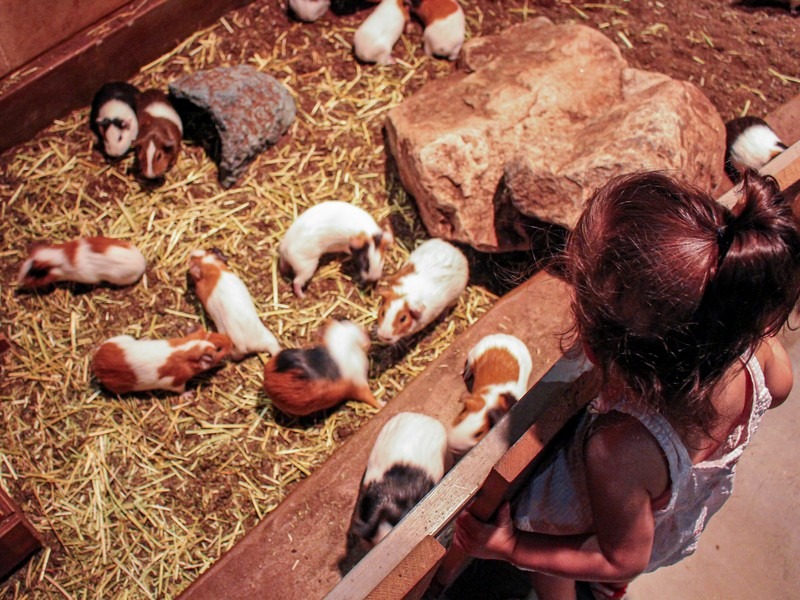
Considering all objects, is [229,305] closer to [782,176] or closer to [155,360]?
[155,360]

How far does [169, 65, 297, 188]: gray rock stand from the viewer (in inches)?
153

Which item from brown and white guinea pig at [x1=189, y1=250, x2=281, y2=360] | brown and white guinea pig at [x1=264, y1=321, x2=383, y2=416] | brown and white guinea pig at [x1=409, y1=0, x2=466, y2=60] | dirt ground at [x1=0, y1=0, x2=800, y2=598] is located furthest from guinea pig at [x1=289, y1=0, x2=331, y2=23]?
brown and white guinea pig at [x1=264, y1=321, x2=383, y2=416]

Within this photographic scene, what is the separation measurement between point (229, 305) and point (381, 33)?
2058mm

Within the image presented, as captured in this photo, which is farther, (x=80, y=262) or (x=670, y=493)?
(x=80, y=262)

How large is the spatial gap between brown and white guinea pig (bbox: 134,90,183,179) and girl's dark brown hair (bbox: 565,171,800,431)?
2.79 meters

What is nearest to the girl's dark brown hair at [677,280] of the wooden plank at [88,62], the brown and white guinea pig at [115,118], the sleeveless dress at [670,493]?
the sleeveless dress at [670,493]

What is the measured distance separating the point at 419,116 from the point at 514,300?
1.12 metres

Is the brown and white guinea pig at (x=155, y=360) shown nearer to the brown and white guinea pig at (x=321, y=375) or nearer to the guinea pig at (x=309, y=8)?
the brown and white guinea pig at (x=321, y=375)

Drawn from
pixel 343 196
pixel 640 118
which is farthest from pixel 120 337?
pixel 640 118

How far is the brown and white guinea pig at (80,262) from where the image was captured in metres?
3.50

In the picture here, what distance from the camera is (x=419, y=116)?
383 cm

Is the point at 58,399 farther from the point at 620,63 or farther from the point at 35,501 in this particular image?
the point at 620,63

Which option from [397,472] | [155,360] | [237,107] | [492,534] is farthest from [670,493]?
[237,107]

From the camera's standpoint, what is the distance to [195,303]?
3.72 m
